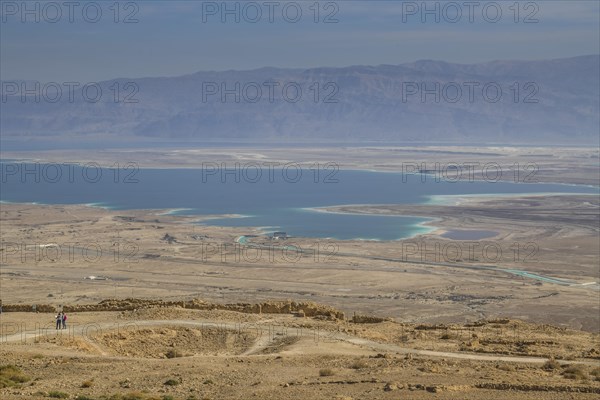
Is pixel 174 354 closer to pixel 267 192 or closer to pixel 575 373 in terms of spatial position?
pixel 575 373

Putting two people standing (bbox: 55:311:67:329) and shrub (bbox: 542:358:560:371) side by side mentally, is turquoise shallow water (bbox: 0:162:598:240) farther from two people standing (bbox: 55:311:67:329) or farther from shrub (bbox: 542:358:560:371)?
shrub (bbox: 542:358:560:371)

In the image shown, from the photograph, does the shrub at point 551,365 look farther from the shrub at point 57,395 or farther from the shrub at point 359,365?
the shrub at point 57,395

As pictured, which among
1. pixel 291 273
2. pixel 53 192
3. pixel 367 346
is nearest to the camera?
pixel 367 346

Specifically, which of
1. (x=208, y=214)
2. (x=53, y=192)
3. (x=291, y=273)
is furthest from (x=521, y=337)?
(x=53, y=192)

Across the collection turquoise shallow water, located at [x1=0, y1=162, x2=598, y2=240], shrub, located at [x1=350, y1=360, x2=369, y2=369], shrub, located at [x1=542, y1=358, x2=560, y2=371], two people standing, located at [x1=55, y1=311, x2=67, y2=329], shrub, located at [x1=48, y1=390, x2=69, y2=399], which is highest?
turquoise shallow water, located at [x1=0, y1=162, x2=598, y2=240]

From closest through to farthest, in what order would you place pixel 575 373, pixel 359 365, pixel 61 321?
pixel 575 373
pixel 359 365
pixel 61 321

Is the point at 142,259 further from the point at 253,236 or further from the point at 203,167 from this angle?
the point at 203,167

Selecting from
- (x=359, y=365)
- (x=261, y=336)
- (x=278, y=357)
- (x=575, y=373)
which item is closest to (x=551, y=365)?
(x=575, y=373)

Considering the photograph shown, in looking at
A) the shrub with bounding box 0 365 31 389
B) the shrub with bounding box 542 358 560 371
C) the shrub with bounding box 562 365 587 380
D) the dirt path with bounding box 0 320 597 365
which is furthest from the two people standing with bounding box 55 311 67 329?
the shrub with bounding box 562 365 587 380
